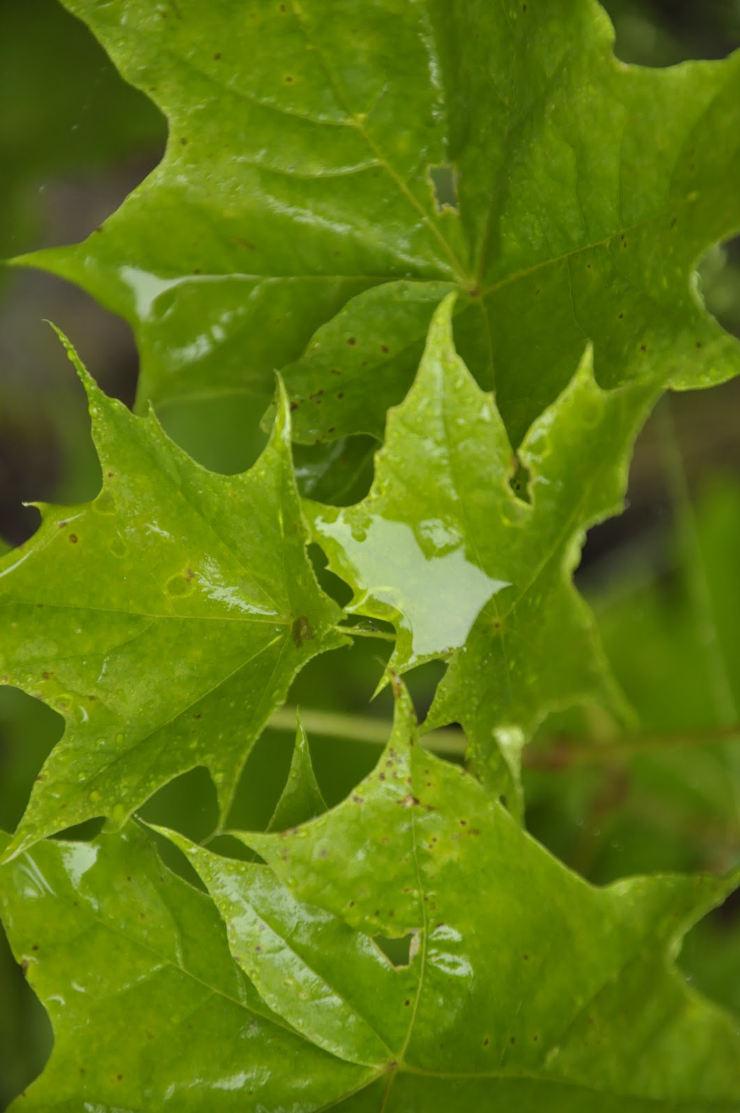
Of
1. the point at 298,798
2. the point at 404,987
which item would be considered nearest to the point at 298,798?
the point at 298,798

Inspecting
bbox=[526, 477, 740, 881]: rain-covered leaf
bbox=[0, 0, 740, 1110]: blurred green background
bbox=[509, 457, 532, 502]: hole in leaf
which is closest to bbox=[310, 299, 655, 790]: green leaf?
bbox=[509, 457, 532, 502]: hole in leaf

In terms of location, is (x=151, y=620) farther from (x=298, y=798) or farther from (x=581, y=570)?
(x=581, y=570)

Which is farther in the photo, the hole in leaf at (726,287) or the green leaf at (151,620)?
the hole in leaf at (726,287)

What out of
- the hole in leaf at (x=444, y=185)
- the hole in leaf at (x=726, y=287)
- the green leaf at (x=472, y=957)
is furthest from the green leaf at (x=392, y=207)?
the hole in leaf at (x=726, y=287)

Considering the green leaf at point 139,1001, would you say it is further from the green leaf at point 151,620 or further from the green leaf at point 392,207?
the green leaf at point 392,207

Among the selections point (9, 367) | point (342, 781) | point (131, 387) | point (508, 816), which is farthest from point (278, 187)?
point (9, 367)

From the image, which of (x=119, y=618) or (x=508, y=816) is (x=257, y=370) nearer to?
(x=119, y=618)
